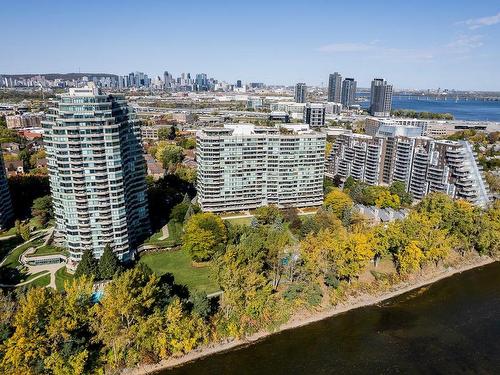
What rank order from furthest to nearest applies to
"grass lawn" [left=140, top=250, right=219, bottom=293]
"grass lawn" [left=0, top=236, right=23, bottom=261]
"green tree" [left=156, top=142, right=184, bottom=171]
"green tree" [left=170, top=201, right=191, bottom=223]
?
1. "green tree" [left=156, top=142, right=184, bottom=171]
2. "green tree" [left=170, top=201, right=191, bottom=223]
3. "grass lawn" [left=0, top=236, right=23, bottom=261]
4. "grass lawn" [left=140, top=250, right=219, bottom=293]

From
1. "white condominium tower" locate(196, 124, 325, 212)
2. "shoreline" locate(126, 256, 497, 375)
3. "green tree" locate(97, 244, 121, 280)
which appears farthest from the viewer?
"white condominium tower" locate(196, 124, 325, 212)

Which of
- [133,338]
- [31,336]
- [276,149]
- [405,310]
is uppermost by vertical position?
[276,149]

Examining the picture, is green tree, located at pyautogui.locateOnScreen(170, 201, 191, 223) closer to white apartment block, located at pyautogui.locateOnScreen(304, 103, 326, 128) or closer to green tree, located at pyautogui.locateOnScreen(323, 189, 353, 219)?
green tree, located at pyautogui.locateOnScreen(323, 189, 353, 219)

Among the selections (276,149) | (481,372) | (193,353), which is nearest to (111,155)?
(193,353)

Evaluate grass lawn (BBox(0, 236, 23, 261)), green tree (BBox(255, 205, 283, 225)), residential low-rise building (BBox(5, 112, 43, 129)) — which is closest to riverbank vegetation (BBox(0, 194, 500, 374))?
green tree (BBox(255, 205, 283, 225))

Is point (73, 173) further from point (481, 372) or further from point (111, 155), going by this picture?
point (481, 372)

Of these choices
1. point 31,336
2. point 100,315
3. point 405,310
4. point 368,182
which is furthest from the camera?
point 368,182
